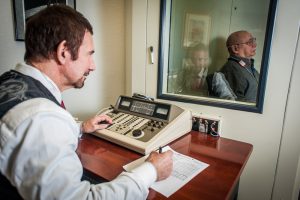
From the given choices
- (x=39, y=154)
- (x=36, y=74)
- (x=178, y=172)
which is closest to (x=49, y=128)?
(x=39, y=154)

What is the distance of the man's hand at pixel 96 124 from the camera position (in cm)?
121

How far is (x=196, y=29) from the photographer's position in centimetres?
133

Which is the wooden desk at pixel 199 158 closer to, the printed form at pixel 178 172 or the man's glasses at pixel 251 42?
the printed form at pixel 178 172

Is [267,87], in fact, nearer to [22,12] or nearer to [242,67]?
[242,67]

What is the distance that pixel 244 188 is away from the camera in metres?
1.34

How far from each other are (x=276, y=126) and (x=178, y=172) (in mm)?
625

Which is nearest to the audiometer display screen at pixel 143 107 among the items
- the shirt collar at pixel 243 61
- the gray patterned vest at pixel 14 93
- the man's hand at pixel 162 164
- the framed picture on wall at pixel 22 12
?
the man's hand at pixel 162 164

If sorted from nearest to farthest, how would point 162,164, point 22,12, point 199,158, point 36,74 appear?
point 36,74, point 162,164, point 199,158, point 22,12

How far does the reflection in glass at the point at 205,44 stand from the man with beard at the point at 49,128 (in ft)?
2.06

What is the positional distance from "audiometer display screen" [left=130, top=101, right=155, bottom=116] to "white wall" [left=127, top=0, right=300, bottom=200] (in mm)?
283

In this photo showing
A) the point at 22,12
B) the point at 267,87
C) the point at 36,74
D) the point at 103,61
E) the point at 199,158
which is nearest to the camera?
the point at 36,74

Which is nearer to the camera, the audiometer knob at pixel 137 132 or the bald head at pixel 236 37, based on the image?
the audiometer knob at pixel 137 132

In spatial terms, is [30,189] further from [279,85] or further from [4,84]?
[279,85]

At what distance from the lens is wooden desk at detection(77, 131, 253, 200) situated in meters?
0.80
